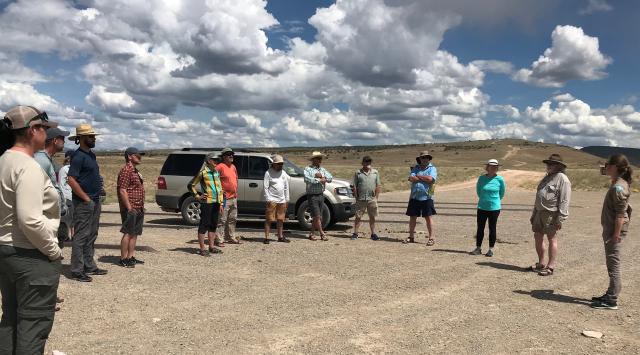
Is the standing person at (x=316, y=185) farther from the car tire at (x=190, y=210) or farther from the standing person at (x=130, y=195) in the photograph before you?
the standing person at (x=130, y=195)

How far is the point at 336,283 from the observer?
664cm

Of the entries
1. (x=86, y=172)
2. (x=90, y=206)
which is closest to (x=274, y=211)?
(x=90, y=206)

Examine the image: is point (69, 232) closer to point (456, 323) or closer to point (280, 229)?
point (280, 229)

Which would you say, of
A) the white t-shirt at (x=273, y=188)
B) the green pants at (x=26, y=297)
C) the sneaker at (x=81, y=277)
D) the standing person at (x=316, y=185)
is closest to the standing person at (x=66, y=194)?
the sneaker at (x=81, y=277)

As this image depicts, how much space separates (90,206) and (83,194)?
206mm

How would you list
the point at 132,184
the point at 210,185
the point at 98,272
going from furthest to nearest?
the point at 210,185 → the point at 132,184 → the point at 98,272

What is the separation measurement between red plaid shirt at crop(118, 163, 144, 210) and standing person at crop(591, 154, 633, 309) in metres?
6.03

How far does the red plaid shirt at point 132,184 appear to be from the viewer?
682cm

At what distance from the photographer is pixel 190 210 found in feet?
38.7

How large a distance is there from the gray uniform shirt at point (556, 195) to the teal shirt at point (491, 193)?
1.19 metres

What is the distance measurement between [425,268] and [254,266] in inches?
106

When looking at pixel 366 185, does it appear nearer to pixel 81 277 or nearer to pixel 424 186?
pixel 424 186

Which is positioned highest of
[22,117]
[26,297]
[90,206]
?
[22,117]

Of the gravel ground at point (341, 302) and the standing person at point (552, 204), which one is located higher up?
the standing person at point (552, 204)
